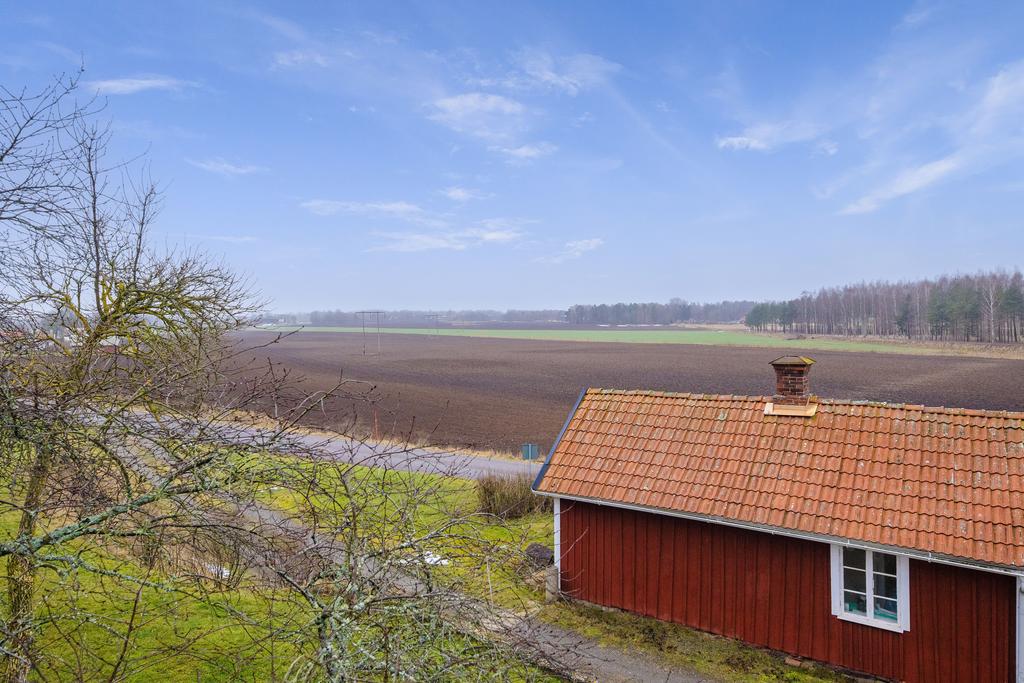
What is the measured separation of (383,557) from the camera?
3629 mm

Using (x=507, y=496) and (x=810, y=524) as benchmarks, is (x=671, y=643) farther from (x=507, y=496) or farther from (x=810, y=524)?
(x=507, y=496)

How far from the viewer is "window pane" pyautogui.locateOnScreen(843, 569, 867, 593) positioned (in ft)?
29.6

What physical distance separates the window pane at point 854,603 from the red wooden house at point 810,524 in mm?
17

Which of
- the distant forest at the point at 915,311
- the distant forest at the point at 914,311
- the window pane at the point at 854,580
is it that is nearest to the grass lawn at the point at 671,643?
the window pane at the point at 854,580

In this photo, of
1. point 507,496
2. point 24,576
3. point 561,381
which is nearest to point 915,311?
point 561,381

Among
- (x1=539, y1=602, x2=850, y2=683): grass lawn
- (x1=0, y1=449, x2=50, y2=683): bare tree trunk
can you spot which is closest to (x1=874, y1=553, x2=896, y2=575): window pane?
(x1=539, y1=602, x2=850, y2=683): grass lawn

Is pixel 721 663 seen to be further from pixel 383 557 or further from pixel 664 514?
pixel 383 557

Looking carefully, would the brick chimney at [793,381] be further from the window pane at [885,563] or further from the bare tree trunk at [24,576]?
the bare tree trunk at [24,576]

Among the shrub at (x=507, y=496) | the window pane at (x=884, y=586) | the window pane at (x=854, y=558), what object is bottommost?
the shrub at (x=507, y=496)

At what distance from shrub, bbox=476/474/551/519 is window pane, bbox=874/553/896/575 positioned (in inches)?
346

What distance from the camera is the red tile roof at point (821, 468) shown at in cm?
848

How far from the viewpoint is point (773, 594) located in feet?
31.3

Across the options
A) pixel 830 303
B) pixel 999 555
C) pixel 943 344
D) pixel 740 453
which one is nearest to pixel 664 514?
pixel 740 453

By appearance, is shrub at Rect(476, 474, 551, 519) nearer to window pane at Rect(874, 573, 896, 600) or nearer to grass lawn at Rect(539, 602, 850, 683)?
grass lawn at Rect(539, 602, 850, 683)
